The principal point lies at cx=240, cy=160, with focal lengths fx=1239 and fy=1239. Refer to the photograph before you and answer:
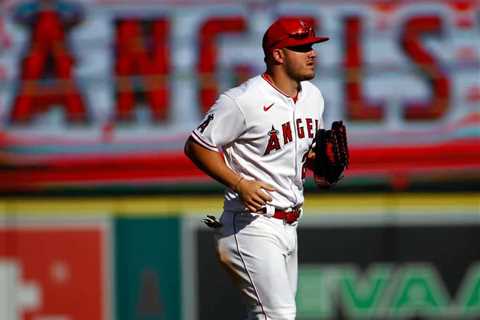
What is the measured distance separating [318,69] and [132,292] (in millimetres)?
2054

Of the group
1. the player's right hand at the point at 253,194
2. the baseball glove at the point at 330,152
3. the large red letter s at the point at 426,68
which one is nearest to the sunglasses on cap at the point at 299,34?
the baseball glove at the point at 330,152

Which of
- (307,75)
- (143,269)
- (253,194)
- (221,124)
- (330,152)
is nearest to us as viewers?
(253,194)

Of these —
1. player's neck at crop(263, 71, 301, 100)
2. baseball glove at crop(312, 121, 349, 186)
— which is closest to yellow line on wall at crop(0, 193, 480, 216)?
baseball glove at crop(312, 121, 349, 186)

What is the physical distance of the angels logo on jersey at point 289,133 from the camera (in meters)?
5.13

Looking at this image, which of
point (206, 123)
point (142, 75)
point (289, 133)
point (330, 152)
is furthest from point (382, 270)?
point (206, 123)

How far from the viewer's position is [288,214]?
520 cm

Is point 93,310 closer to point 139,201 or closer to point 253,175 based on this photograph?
point 139,201

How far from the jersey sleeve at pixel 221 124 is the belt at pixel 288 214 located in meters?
0.38

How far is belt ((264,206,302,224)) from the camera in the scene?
5.16m

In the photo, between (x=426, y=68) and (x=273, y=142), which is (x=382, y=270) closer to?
(x=426, y=68)

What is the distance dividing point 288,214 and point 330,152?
329 millimetres

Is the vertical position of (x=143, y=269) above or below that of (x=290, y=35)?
below

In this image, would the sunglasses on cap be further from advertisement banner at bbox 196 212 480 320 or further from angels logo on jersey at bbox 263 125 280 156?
advertisement banner at bbox 196 212 480 320

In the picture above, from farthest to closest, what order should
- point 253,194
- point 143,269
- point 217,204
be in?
point 143,269
point 217,204
point 253,194
